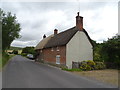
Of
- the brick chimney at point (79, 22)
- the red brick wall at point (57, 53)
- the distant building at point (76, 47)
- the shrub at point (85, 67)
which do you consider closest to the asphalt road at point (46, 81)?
the shrub at point (85, 67)

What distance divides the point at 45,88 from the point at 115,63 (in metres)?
18.5

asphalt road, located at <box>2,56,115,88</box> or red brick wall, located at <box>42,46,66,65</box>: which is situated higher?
red brick wall, located at <box>42,46,66,65</box>

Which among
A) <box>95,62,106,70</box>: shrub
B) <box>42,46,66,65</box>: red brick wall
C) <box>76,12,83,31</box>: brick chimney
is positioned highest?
<box>76,12,83,31</box>: brick chimney

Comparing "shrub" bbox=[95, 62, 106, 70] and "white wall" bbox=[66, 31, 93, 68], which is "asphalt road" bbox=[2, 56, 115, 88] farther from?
"white wall" bbox=[66, 31, 93, 68]

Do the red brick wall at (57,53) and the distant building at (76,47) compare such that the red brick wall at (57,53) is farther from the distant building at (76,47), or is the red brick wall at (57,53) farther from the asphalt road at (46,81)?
the asphalt road at (46,81)

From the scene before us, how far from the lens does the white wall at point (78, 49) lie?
2466 cm

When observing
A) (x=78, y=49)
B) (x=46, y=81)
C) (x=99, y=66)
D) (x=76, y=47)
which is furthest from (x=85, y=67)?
(x=46, y=81)

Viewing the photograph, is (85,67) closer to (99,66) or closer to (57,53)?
(99,66)

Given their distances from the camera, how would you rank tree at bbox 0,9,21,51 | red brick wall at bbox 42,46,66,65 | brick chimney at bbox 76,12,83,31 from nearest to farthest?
red brick wall at bbox 42,46,66,65, brick chimney at bbox 76,12,83,31, tree at bbox 0,9,21,51

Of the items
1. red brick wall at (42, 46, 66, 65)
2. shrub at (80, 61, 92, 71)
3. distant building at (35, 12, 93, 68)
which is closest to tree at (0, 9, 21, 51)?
red brick wall at (42, 46, 66, 65)

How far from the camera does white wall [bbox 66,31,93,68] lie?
971 inches

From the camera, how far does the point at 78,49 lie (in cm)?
2550

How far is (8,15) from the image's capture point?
3722 centimetres

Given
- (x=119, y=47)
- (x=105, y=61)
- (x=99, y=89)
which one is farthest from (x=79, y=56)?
(x=99, y=89)
